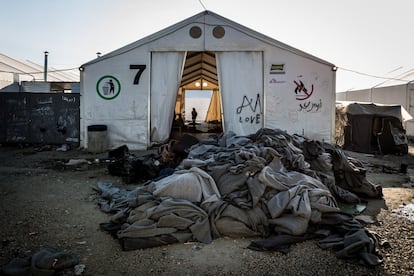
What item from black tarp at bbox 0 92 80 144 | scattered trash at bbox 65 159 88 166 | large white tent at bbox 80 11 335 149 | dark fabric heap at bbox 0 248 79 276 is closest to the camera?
dark fabric heap at bbox 0 248 79 276

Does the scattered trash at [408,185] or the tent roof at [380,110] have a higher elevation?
the tent roof at [380,110]

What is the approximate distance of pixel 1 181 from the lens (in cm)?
647

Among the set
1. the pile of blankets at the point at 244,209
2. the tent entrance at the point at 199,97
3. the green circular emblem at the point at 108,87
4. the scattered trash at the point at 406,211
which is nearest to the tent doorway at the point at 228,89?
the green circular emblem at the point at 108,87

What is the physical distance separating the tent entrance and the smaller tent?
17.8 feet

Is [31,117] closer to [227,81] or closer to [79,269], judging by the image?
[227,81]

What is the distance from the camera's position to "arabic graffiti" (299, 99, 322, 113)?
34.3 feet

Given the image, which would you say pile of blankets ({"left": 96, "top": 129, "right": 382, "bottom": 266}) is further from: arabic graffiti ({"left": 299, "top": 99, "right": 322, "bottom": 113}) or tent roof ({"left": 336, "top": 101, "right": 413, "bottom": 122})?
tent roof ({"left": 336, "top": 101, "right": 413, "bottom": 122})

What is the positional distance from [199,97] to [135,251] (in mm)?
23843

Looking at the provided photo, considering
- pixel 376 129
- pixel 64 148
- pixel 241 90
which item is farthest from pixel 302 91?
pixel 64 148

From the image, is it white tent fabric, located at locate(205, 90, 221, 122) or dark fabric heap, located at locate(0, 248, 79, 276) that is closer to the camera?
dark fabric heap, located at locate(0, 248, 79, 276)

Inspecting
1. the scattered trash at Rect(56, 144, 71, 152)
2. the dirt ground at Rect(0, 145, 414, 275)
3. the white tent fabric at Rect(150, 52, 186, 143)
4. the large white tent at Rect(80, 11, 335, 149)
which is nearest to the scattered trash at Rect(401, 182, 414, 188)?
the dirt ground at Rect(0, 145, 414, 275)

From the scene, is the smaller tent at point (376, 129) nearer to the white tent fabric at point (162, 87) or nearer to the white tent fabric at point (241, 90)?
the white tent fabric at point (241, 90)

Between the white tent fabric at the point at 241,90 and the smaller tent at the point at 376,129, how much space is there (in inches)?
137

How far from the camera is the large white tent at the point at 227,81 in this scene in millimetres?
10352
